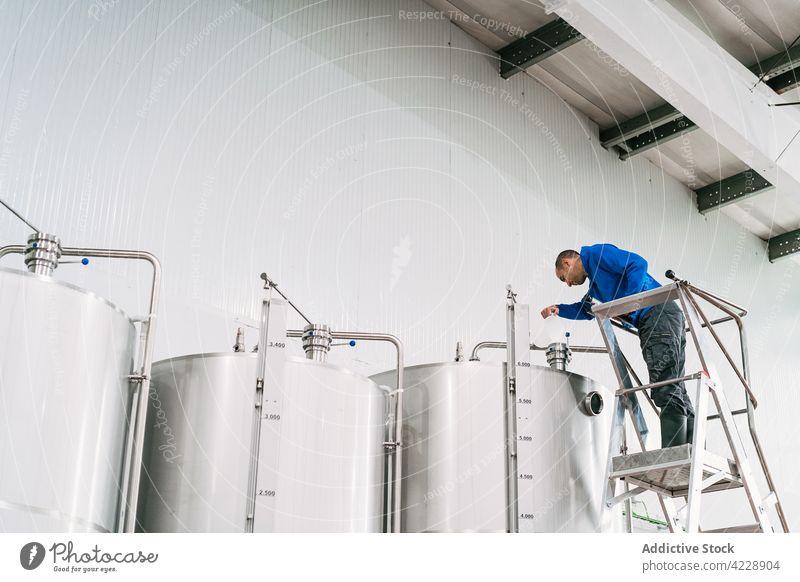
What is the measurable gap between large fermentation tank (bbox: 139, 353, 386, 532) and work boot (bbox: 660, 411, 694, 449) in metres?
2.05

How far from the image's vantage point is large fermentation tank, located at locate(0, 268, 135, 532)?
5.17m

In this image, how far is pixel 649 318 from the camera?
7141mm

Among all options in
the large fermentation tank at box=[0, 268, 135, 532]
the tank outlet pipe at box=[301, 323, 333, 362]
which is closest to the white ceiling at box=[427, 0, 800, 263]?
the tank outlet pipe at box=[301, 323, 333, 362]

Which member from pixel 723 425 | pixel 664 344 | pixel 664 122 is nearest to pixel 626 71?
pixel 664 122

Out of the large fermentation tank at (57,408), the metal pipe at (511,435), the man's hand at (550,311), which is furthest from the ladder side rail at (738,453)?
the large fermentation tank at (57,408)

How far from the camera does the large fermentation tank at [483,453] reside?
22.8 ft

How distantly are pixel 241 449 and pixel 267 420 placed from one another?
245 millimetres

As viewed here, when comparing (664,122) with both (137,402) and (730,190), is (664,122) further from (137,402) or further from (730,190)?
(137,402)

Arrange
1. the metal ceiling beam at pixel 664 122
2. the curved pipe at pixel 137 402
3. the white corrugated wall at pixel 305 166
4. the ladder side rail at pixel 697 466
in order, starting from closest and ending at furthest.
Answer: the ladder side rail at pixel 697 466
the curved pipe at pixel 137 402
the white corrugated wall at pixel 305 166
the metal ceiling beam at pixel 664 122

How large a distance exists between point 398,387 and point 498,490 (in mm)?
1033

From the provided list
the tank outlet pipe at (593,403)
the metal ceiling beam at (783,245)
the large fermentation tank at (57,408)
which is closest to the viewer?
the large fermentation tank at (57,408)

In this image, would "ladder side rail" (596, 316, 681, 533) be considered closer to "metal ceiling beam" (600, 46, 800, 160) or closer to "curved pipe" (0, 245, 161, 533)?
"curved pipe" (0, 245, 161, 533)

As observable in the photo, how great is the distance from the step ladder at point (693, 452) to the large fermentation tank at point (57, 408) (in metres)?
3.36

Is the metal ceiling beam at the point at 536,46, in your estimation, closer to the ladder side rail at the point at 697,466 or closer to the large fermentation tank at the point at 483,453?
the large fermentation tank at the point at 483,453
